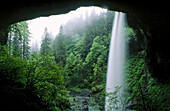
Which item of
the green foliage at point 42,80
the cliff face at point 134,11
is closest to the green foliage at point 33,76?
the green foliage at point 42,80

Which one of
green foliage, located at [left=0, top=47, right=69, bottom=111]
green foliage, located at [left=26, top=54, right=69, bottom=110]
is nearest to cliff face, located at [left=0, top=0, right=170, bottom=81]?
green foliage, located at [left=0, top=47, right=69, bottom=111]

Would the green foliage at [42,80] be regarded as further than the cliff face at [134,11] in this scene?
No

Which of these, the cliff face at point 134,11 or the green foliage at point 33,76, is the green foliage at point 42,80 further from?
the cliff face at point 134,11

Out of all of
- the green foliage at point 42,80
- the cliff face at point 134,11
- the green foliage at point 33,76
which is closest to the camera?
the green foliage at point 33,76

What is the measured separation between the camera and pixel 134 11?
13.3ft

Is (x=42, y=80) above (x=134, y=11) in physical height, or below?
below

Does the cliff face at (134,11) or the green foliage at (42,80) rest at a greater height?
the cliff face at (134,11)

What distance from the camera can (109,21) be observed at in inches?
1109

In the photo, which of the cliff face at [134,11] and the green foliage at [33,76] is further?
the cliff face at [134,11]

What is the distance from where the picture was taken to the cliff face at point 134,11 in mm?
3104

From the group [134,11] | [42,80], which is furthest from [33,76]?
[134,11]

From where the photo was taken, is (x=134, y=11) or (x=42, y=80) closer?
(x=42, y=80)

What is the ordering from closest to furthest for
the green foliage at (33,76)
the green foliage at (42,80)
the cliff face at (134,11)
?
the green foliage at (33,76) < the green foliage at (42,80) < the cliff face at (134,11)

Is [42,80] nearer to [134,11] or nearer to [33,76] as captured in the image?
[33,76]
